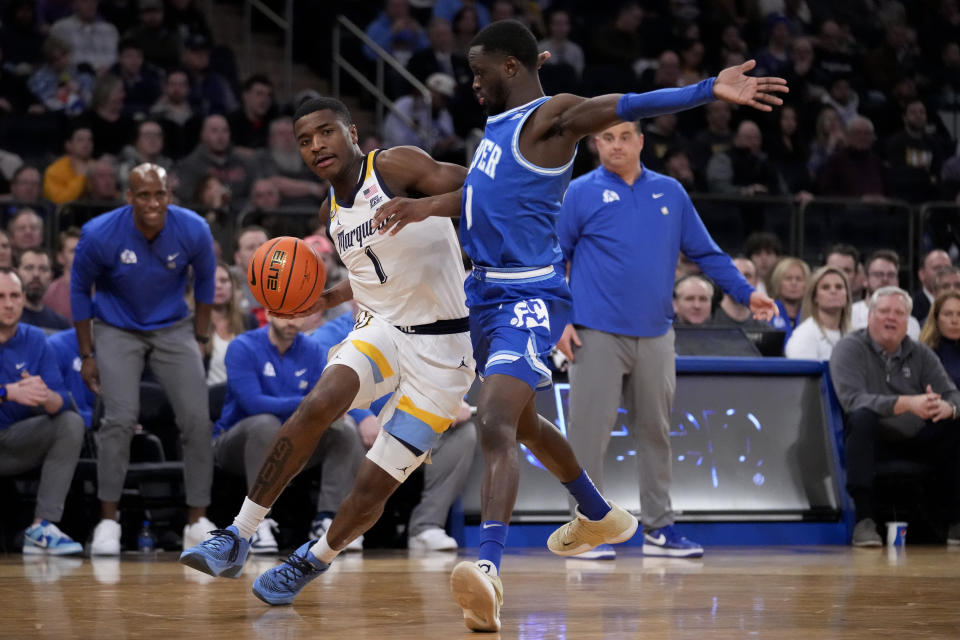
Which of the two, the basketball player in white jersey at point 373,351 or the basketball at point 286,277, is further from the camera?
the basketball at point 286,277

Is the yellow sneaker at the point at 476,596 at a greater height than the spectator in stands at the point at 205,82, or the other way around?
the spectator in stands at the point at 205,82

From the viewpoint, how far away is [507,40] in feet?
16.4

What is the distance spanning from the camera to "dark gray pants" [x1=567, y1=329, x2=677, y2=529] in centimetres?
720

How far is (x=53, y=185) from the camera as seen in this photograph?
11258mm

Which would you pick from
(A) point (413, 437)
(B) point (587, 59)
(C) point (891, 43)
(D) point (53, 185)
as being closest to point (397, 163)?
(A) point (413, 437)

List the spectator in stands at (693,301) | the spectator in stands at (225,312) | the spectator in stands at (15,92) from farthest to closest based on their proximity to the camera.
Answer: the spectator in stands at (15,92) < the spectator in stands at (693,301) < the spectator in stands at (225,312)

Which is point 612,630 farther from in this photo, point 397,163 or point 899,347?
point 899,347

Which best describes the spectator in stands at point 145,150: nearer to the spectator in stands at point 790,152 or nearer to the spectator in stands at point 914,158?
the spectator in stands at point 790,152

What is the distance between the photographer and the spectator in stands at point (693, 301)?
9.51 m

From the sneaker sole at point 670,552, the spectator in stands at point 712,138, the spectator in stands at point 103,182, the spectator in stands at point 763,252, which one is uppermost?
the spectator in stands at point 712,138

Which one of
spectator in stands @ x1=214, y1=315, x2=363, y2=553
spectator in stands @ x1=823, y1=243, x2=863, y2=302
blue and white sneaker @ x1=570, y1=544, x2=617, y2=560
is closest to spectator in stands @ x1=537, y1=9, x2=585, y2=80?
spectator in stands @ x1=823, y1=243, x2=863, y2=302

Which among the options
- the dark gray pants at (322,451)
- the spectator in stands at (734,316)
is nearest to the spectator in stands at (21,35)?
the dark gray pants at (322,451)

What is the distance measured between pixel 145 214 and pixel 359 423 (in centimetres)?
179

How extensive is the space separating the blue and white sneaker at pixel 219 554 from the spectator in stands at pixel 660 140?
27.4 ft
